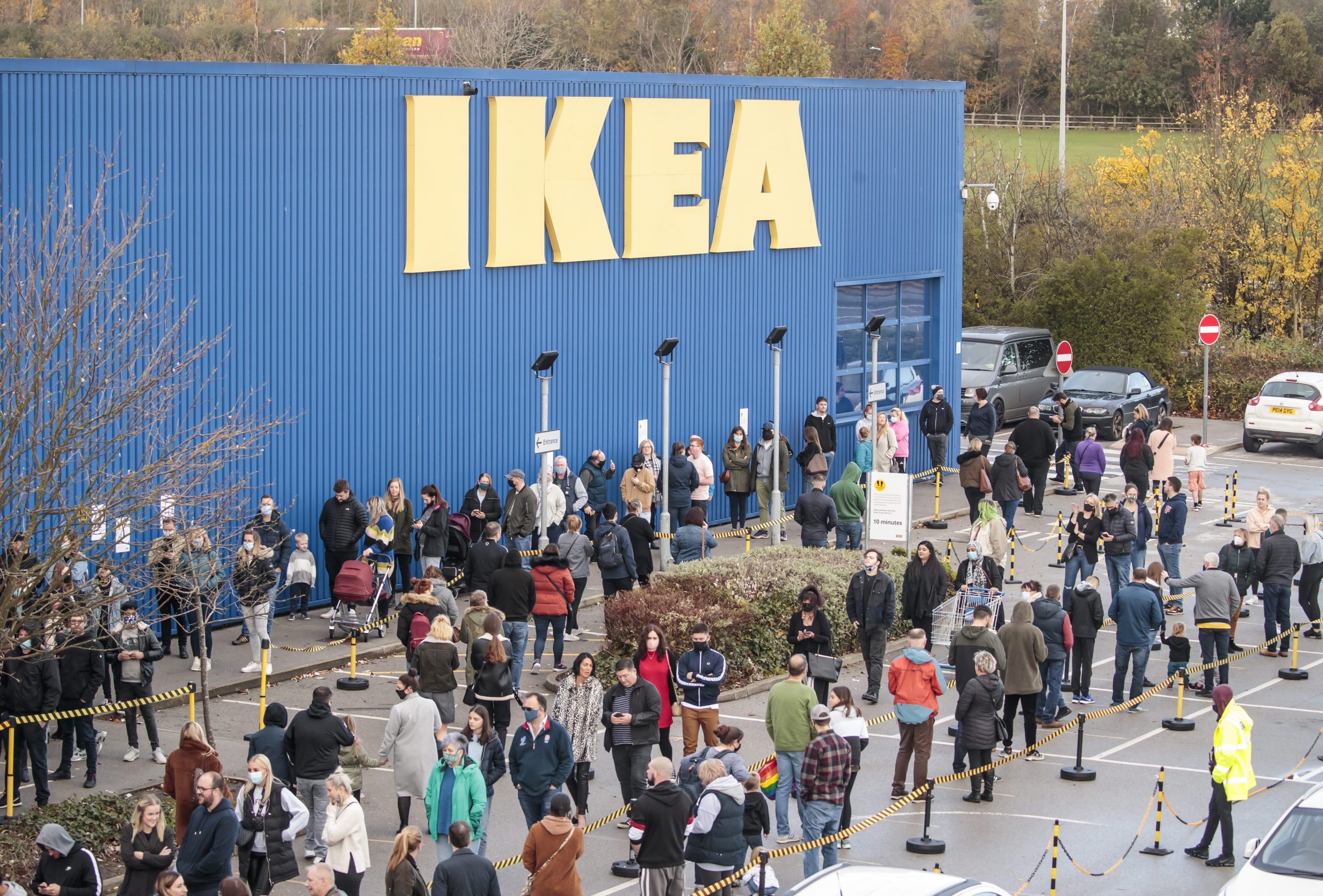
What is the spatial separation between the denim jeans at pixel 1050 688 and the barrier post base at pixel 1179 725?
1124 mm

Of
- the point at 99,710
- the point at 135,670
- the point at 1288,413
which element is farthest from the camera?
the point at 1288,413

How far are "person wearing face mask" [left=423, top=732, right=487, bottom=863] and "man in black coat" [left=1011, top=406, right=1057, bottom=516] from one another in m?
16.7

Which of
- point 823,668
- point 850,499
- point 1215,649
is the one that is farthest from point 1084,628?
point 850,499

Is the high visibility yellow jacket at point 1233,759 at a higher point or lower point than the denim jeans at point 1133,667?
higher

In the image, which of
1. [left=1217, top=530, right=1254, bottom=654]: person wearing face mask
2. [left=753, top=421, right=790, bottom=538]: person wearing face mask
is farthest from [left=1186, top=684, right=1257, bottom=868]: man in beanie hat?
[left=753, top=421, right=790, bottom=538]: person wearing face mask

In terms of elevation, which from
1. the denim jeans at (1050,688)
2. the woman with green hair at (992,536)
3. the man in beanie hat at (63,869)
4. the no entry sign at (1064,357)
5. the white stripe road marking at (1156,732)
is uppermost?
the no entry sign at (1064,357)

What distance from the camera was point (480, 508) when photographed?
22547mm

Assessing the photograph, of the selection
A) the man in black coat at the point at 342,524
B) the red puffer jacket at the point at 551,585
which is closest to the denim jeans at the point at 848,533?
the red puffer jacket at the point at 551,585

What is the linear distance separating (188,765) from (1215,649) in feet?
37.9

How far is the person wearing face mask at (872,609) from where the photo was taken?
17812 millimetres

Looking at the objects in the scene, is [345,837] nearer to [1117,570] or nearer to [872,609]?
[872,609]

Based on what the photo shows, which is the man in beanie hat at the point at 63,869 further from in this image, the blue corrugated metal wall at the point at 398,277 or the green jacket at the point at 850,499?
the green jacket at the point at 850,499

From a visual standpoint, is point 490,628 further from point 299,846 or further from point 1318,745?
point 1318,745

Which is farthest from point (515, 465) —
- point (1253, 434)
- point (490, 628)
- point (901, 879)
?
point (1253, 434)
